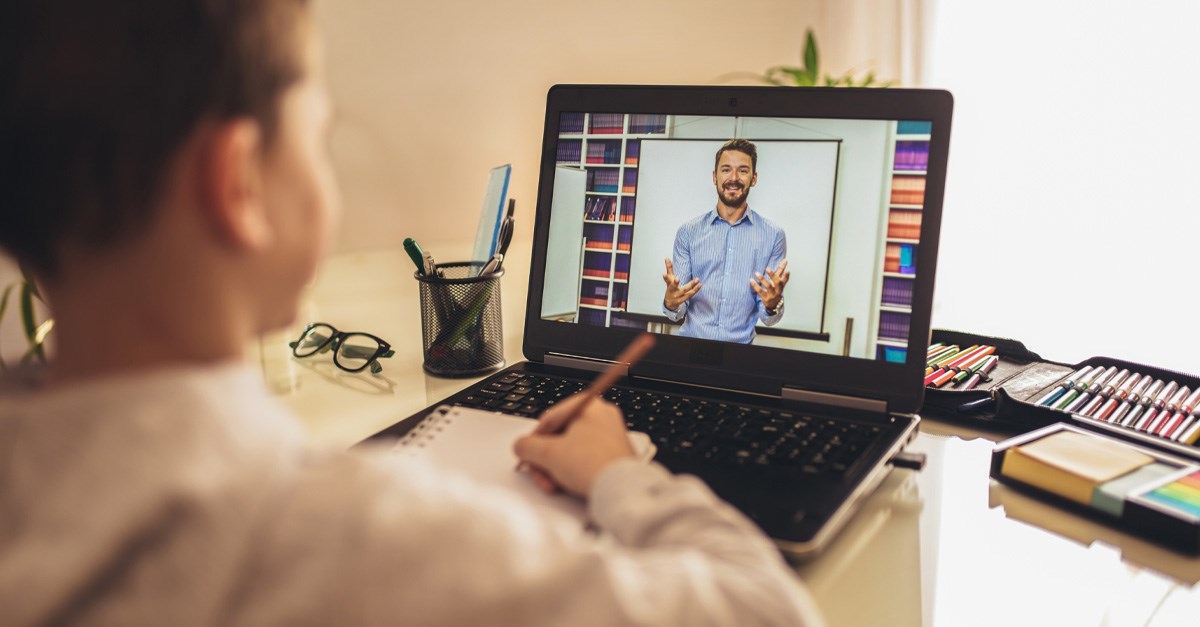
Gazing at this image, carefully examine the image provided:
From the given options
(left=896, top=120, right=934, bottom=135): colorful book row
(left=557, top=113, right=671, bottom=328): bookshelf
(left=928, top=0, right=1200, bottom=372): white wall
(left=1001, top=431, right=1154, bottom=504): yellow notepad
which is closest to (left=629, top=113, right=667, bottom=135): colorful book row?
(left=557, top=113, right=671, bottom=328): bookshelf

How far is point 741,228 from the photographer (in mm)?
814

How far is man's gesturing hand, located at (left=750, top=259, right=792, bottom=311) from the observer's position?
2.63ft

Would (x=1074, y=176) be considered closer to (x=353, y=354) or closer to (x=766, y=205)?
(x=766, y=205)

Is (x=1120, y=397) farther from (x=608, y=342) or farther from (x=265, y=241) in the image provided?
(x=265, y=241)

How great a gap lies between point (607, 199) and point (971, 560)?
52 cm

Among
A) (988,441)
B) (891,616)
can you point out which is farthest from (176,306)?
(988,441)

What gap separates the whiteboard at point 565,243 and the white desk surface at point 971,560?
0.21 metres

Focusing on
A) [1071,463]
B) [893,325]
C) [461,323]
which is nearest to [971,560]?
[1071,463]

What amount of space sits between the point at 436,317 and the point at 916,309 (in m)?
0.55

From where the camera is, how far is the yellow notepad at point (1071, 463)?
1.98ft

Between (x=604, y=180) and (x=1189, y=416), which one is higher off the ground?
(x=604, y=180)

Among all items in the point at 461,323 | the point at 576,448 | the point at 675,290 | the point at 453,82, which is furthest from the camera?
the point at 453,82

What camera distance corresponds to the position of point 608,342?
2.87 feet

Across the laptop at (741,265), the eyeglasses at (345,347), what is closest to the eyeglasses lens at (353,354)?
the eyeglasses at (345,347)
